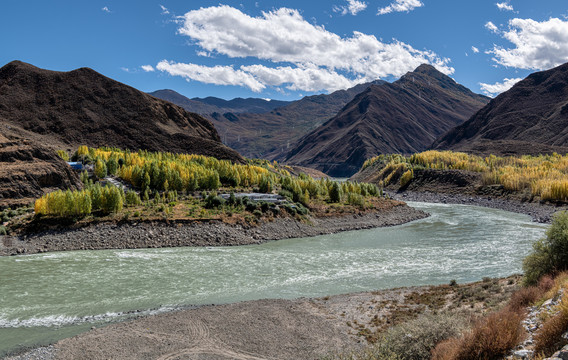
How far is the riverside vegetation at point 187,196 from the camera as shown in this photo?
141ft

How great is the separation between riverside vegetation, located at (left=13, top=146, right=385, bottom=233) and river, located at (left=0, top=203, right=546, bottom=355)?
7844 millimetres

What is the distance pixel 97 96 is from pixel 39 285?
4235 inches

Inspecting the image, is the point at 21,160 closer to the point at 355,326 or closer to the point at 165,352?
the point at 165,352

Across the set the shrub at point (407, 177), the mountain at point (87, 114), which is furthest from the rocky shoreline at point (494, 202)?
the mountain at point (87, 114)

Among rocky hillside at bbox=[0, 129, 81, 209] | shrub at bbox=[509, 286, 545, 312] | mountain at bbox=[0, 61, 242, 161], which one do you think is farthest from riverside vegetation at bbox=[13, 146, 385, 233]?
shrub at bbox=[509, 286, 545, 312]

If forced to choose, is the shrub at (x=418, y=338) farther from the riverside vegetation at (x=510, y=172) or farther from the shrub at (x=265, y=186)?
the riverside vegetation at (x=510, y=172)

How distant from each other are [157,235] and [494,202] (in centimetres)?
7786

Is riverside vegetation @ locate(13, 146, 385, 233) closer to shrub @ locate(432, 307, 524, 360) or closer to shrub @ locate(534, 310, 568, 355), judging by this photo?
shrub @ locate(432, 307, 524, 360)

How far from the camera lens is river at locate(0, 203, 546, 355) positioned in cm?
2173

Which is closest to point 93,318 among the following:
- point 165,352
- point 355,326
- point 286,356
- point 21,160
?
point 165,352

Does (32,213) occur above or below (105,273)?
above

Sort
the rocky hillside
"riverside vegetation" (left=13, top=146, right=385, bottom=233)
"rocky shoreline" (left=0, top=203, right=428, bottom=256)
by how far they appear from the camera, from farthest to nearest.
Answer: the rocky hillside
"riverside vegetation" (left=13, top=146, right=385, bottom=233)
"rocky shoreline" (left=0, top=203, right=428, bottom=256)

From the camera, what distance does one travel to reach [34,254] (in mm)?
35406

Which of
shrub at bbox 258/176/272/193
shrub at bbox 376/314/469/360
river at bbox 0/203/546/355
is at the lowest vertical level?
river at bbox 0/203/546/355
